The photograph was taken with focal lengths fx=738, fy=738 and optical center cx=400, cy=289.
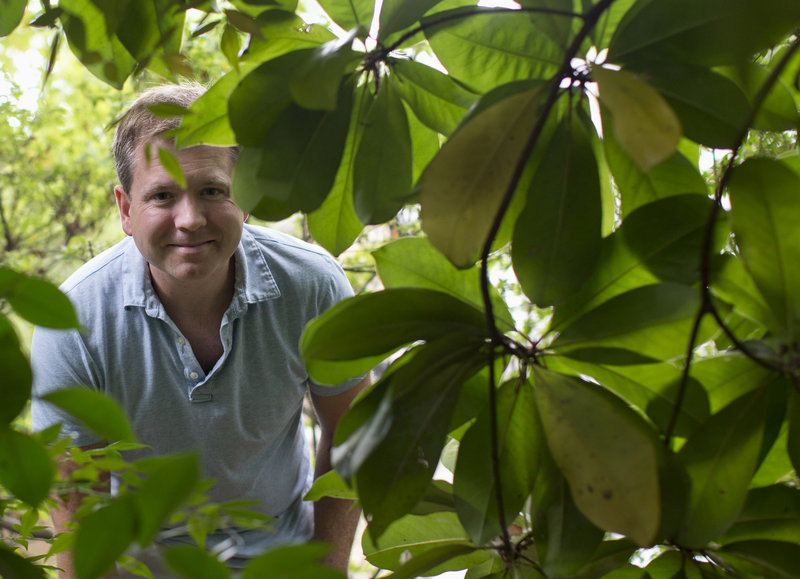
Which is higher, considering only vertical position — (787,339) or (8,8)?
(8,8)

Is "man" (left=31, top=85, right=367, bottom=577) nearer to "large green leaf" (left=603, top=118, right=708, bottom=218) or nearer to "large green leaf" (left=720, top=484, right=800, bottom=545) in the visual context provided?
"large green leaf" (left=603, top=118, right=708, bottom=218)

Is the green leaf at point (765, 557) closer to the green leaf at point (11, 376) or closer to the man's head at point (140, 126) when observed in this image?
the green leaf at point (11, 376)

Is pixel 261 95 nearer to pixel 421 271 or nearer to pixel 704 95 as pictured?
pixel 421 271

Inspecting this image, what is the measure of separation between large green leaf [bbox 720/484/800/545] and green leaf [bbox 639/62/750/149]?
0.29m

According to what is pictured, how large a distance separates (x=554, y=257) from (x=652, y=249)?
0.08 metres

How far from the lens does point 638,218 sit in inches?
23.0

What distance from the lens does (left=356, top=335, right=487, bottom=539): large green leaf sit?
53 cm

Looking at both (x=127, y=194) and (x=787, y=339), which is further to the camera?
(x=127, y=194)

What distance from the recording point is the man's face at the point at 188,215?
53.7 inches

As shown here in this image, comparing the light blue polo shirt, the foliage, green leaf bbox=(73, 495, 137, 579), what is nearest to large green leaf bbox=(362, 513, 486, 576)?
the foliage

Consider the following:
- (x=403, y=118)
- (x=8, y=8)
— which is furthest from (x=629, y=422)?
(x=8, y=8)

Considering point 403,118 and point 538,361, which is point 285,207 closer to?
point 403,118

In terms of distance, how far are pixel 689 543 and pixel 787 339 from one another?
17 cm

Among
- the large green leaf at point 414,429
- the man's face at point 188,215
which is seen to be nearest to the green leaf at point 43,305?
the large green leaf at point 414,429
